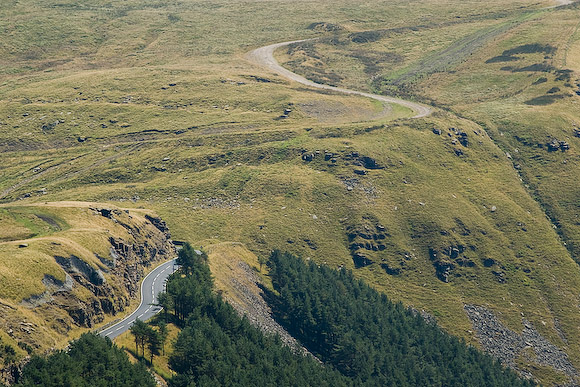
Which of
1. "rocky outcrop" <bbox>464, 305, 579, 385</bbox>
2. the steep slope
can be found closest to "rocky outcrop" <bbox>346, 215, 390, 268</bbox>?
"rocky outcrop" <bbox>464, 305, 579, 385</bbox>

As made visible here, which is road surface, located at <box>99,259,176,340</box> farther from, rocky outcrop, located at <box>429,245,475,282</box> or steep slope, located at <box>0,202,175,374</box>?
rocky outcrop, located at <box>429,245,475,282</box>

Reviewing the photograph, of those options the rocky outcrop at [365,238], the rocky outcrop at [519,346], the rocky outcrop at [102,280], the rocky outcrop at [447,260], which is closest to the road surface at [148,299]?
the rocky outcrop at [102,280]

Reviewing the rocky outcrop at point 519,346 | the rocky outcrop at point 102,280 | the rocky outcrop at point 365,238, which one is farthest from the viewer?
the rocky outcrop at point 365,238

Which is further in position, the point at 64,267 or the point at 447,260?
the point at 447,260

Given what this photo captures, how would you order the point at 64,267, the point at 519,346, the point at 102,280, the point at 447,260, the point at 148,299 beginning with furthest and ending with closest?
the point at 447,260 → the point at 519,346 → the point at 148,299 → the point at 102,280 → the point at 64,267

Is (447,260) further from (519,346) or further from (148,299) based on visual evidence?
(148,299)

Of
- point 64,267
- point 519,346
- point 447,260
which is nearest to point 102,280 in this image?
point 64,267

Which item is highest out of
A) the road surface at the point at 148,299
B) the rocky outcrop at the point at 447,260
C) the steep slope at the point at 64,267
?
the steep slope at the point at 64,267

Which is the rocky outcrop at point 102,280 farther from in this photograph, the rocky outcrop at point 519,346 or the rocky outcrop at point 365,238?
the rocky outcrop at point 519,346
